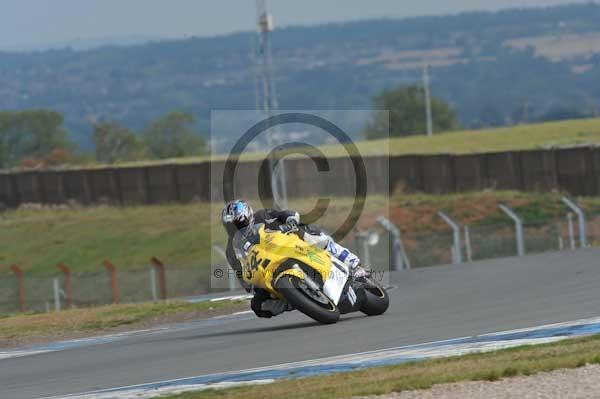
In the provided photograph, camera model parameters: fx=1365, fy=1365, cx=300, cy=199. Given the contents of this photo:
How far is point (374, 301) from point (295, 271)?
1.44 m

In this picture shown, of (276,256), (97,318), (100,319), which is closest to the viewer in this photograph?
(276,256)

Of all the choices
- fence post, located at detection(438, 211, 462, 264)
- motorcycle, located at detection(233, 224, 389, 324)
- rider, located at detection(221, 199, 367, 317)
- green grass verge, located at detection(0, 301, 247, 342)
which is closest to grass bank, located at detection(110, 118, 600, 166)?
fence post, located at detection(438, 211, 462, 264)

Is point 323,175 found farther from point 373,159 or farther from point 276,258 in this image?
point 276,258

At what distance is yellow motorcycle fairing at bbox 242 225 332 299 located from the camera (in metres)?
13.8

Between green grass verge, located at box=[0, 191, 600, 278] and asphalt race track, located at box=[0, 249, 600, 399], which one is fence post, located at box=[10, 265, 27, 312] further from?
green grass verge, located at box=[0, 191, 600, 278]

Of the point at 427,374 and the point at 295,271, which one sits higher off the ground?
the point at 295,271

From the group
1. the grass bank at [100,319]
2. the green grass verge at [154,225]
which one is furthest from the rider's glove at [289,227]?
the green grass verge at [154,225]

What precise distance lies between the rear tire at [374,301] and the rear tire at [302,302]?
0.76 metres

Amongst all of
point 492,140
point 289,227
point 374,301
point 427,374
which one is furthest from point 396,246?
point 492,140

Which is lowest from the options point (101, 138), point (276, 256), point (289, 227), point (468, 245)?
point (101, 138)

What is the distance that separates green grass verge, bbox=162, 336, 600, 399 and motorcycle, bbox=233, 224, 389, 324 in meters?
3.06

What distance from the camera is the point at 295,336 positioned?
44.5 ft

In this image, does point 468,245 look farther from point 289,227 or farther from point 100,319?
point 289,227

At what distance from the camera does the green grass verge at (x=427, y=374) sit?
375 inches
